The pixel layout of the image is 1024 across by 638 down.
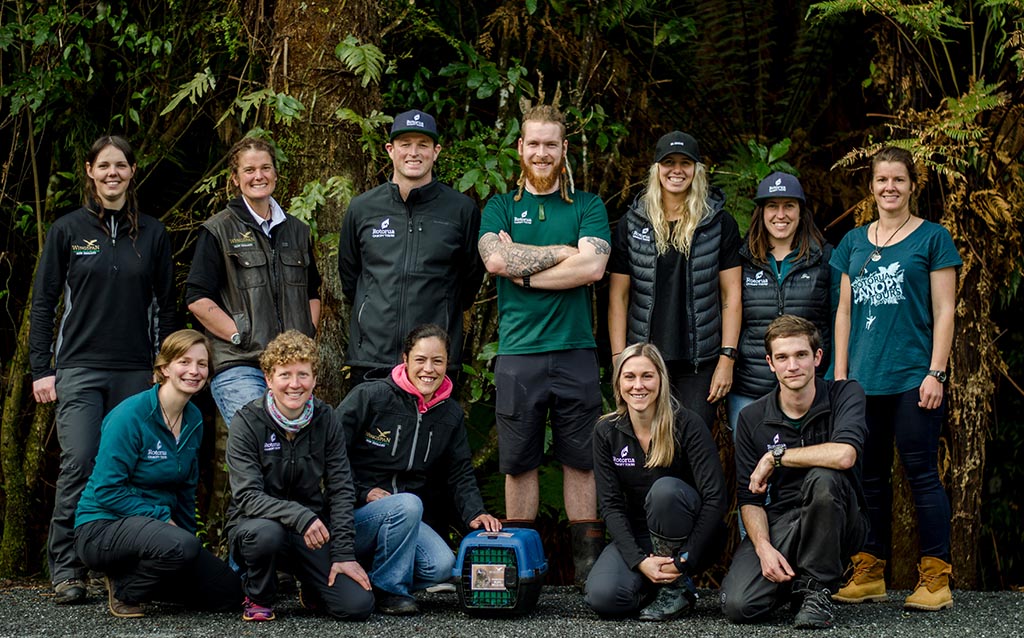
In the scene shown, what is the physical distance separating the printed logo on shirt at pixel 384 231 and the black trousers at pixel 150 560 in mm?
1630

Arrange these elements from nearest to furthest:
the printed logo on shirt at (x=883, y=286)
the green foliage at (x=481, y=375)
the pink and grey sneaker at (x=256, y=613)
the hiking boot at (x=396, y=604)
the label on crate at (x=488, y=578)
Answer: the pink and grey sneaker at (x=256, y=613) < the label on crate at (x=488, y=578) < the hiking boot at (x=396, y=604) < the printed logo on shirt at (x=883, y=286) < the green foliage at (x=481, y=375)

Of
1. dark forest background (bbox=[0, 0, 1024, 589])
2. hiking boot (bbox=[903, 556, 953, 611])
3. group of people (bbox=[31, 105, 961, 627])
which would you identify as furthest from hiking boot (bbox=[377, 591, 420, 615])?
hiking boot (bbox=[903, 556, 953, 611])

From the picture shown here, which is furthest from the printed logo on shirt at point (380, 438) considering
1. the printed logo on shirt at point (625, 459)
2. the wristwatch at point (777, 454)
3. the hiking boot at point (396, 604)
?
the wristwatch at point (777, 454)

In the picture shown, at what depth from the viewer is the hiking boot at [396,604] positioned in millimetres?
5160

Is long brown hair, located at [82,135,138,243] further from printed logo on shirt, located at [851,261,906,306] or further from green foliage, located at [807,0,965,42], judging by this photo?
green foliage, located at [807,0,965,42]

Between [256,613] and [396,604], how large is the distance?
2.00 ft

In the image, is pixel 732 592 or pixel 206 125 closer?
pixel 732 592

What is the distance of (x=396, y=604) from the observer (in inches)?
204

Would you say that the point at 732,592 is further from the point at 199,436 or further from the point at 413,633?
the point at 199,436

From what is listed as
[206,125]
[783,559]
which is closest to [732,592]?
[783,559]

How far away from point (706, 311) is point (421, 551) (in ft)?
5.66

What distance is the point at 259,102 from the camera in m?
6.26

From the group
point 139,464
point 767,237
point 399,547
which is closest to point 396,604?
point 399,547

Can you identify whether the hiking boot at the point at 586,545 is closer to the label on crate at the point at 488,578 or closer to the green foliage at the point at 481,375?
the label on crate at the point at 488,578
